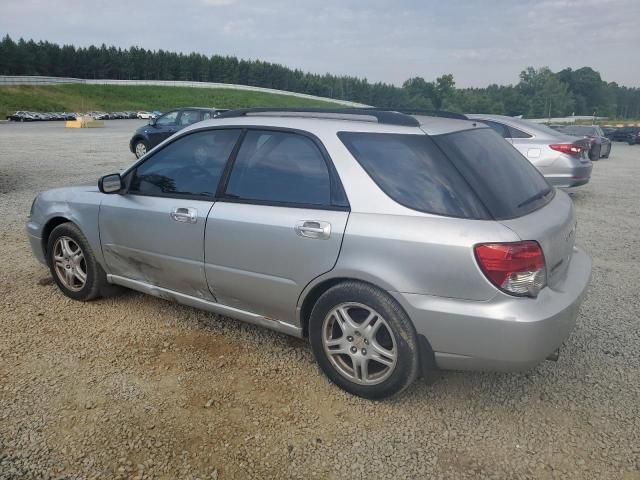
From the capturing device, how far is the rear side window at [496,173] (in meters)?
2.75

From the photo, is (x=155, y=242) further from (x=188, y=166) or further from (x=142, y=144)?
(x=142, y=144)

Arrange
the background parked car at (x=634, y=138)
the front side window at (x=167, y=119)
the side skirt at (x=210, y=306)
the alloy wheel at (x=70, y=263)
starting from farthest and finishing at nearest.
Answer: the background parked car at (x=634, y=138), the front side window at (x=167, y=119), the alloy wheel at (x=70, y=263), the side skirt at (x=210, y=306)

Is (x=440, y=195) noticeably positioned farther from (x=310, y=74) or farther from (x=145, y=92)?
(x=310, y=74)

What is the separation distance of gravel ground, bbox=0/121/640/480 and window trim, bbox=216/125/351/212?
1.08 m

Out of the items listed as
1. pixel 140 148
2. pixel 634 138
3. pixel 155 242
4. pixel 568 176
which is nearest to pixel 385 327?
pixel 155 242

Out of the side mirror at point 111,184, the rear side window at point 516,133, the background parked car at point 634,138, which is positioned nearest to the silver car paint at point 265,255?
the side mirror at point 111,184

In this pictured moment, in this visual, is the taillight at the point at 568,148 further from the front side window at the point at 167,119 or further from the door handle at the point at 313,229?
the front side window at the point at 167,119

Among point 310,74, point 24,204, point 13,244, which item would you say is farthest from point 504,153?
point 310,74

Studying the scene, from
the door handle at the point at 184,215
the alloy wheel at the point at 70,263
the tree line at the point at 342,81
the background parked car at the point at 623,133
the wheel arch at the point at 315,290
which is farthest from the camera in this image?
the tree line at the point at 342,81

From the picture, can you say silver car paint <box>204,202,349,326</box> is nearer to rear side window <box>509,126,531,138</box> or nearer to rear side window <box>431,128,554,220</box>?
rear side window <box>431,128,554,220</box>

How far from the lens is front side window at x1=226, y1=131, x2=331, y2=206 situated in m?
3.08

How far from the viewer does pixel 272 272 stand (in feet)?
10.4

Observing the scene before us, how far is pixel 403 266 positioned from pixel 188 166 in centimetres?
182

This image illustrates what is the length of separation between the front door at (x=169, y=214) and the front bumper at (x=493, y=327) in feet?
4.98
